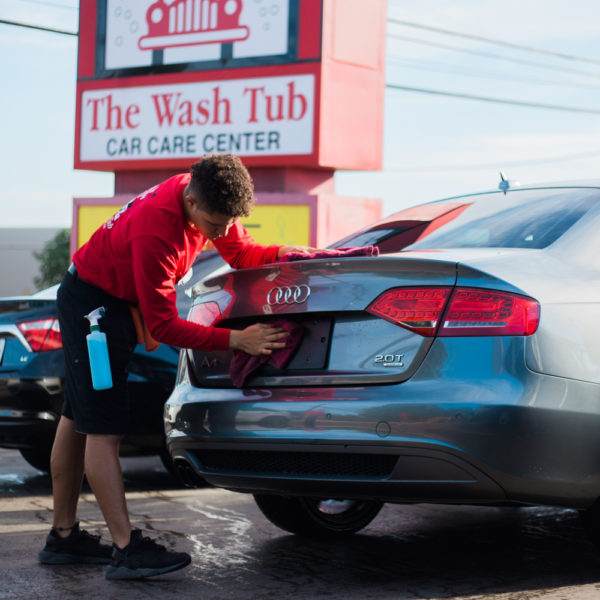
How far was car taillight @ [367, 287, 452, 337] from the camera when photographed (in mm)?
3434

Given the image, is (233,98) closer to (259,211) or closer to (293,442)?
(259,211)

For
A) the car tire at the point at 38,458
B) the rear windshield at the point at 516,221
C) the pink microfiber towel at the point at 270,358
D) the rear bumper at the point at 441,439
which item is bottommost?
the car tire at the point at 38,458

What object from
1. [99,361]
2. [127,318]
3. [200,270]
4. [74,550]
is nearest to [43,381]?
[200,270]

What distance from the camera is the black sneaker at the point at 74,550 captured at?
165 inches

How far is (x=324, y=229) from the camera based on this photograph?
15.5 m

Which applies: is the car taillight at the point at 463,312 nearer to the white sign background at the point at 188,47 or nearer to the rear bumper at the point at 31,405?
the rear bumper at the point at 31,405

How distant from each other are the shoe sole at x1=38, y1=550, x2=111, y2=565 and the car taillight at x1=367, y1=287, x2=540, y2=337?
5.41 feet

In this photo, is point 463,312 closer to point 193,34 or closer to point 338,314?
point 338,314

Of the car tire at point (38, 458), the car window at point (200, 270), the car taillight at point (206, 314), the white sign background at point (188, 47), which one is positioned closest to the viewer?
the car taillight at point (206, 314)

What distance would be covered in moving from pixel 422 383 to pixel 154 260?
1.09 m

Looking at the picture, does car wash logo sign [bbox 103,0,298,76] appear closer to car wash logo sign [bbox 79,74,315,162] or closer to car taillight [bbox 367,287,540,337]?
car wash logo sign [bbox 79,74,315,162]

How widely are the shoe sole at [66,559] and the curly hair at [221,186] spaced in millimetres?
1521

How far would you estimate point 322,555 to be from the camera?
14.5 feet

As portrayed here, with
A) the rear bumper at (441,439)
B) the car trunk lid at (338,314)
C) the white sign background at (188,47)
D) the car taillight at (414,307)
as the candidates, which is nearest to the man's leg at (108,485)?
the car trunk lid at (338,314)
